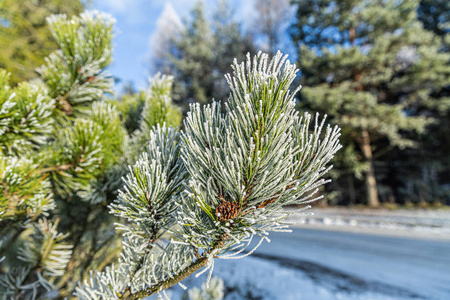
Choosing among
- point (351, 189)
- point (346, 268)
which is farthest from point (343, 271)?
point (351, 189)

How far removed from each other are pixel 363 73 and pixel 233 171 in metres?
16.7

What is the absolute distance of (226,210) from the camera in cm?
81

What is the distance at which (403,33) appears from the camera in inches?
532

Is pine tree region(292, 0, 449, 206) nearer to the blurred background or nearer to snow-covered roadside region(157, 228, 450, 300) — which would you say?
the blurred background

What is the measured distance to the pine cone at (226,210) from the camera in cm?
79

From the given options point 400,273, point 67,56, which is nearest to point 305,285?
point 400,273

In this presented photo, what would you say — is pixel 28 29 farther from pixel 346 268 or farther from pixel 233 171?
pixel 346 268

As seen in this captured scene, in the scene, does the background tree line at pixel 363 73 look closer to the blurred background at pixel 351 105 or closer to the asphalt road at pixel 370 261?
the blurred background at pixel 351 105

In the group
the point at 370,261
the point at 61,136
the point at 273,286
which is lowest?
the point at 370,261

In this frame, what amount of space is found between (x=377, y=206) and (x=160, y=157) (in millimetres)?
17048

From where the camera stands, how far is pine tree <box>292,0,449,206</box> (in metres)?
13.2

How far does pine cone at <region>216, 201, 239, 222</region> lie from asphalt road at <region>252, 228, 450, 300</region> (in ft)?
13.7

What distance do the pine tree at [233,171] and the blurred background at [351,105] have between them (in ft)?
3.96

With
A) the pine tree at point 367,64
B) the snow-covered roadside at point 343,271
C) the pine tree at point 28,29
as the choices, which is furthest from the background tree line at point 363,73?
the snow-covered roadside at point 343,271
